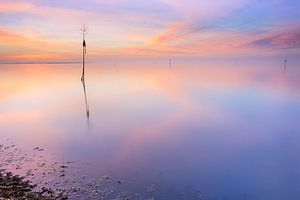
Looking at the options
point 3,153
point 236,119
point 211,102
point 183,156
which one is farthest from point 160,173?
point 211,102

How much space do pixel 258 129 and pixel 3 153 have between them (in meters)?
16.9

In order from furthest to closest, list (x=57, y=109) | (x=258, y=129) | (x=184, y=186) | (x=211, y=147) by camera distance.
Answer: (x=57, y=109) < (x=258, y=129) < (x=211, y=147) < (x=184, y=186)

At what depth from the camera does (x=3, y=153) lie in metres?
15.3

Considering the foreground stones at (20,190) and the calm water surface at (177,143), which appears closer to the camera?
the foreground stones at (20,190)

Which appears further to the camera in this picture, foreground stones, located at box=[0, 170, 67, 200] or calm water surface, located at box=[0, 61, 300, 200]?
calm water surface, located at box=[0, 61, 300, 200]

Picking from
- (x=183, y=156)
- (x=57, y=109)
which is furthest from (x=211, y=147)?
(x=57, y=109)

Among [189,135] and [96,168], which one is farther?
[189,135]

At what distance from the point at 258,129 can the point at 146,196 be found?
13682 mm

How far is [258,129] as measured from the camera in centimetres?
2186

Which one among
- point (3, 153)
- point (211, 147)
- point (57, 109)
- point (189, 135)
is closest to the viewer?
point (3, 153)

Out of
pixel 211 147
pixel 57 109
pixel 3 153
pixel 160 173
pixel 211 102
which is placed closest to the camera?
pixel 160 173

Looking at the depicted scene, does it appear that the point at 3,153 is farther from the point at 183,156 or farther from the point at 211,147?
the point at 211,147

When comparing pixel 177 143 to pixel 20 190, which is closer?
pixel 20 190

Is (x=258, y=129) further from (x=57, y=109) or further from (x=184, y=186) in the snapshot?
(x=57, y=109)
